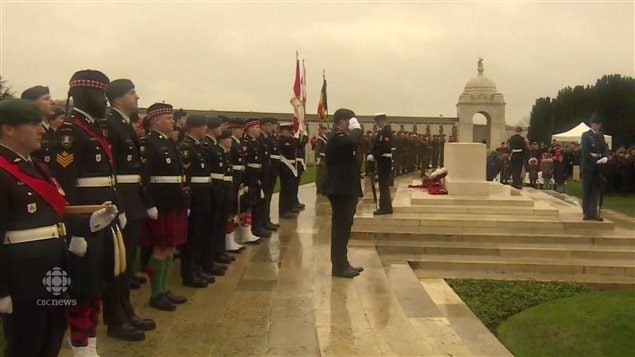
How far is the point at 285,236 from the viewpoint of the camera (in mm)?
9742

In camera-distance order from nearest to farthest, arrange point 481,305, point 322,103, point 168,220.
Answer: point 168,220 → point 481,305 → point 322,103

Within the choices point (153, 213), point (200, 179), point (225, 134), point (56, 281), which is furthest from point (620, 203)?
point (56, 281)

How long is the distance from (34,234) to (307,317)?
2.71 m

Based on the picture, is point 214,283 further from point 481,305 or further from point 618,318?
point 618,318

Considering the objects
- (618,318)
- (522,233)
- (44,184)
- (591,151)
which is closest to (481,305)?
(618,318)

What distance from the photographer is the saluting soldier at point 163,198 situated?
5.30 metres

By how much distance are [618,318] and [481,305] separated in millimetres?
1425

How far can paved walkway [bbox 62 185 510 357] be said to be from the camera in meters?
4.49

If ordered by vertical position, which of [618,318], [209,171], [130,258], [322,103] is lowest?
[618,318]

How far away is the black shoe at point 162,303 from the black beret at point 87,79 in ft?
6.82

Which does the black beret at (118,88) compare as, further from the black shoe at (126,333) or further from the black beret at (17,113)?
the black shoe at (126,333)

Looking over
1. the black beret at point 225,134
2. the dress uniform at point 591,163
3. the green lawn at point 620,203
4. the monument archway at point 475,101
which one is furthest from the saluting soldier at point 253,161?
the monument archway at point 475,101

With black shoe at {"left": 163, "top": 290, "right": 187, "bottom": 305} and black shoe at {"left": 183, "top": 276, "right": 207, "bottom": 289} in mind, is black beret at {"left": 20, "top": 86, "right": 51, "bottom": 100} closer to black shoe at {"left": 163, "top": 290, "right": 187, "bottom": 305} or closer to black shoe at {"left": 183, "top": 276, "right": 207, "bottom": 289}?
black shoe at {"left": 163, "top": 290, "right": 187, "bottom": 305}

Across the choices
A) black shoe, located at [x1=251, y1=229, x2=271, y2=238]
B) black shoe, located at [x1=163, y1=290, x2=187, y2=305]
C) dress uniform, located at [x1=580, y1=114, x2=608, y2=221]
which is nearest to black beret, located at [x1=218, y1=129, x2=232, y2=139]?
black shoe, located at [x1=163, y1=290, x2=187, y2=305]
